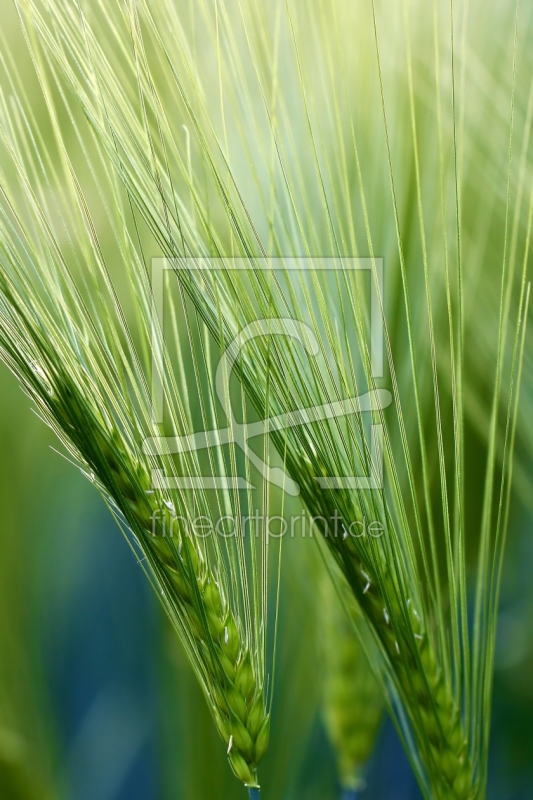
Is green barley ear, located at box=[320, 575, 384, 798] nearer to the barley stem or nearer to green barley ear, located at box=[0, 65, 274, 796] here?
→ the barley stem

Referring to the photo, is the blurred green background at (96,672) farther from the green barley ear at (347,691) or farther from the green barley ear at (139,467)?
the green barley ear at (139,467)

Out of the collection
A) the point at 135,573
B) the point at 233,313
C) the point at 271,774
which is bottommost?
the point at 271,774

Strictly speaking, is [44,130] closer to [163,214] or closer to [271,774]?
[163,214]

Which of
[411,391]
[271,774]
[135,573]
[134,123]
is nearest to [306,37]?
[134,123]

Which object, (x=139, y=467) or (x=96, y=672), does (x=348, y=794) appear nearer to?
(x=96, y=672)

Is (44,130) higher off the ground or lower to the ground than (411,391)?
higher

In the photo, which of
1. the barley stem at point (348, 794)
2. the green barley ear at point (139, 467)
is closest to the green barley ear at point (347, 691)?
the barley stem at point (348, 794)

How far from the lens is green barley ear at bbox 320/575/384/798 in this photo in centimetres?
64

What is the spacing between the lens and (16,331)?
445mm

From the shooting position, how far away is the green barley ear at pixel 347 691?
2.09 feet

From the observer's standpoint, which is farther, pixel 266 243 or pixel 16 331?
pixel 266 243

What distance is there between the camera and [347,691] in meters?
0.64

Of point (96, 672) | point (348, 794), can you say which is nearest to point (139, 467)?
point (96, 672)

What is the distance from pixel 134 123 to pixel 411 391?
351mm
